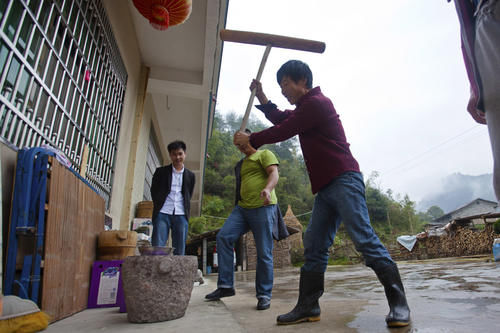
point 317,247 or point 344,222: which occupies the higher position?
point 344,222

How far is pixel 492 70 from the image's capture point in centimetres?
88

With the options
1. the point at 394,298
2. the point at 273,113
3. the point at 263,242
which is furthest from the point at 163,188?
the point at 394,298

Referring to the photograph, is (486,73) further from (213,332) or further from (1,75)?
(1,75)

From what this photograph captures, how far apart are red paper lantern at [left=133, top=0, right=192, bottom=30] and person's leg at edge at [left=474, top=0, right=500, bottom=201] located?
2.77m

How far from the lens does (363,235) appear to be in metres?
1.64

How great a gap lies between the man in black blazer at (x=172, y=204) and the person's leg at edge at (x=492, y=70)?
291 centimetres

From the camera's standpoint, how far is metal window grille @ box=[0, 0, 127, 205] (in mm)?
1883

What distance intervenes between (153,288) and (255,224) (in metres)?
1.05

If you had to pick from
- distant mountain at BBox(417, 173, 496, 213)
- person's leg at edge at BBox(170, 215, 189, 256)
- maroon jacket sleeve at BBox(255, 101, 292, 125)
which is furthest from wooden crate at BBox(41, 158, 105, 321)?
distant mountain at BBox(417, 173, 496, 213)

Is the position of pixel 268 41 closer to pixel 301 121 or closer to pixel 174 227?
pixel 301 121

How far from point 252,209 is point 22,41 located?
201cm

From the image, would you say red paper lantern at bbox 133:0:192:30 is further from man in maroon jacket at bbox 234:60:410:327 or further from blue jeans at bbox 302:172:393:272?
blue jeans at bbox 302:172:393:272

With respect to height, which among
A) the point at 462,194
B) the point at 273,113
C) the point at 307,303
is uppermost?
the point at 462,194

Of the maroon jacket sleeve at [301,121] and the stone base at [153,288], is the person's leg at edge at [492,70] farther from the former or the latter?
the stone base at [153,288]
